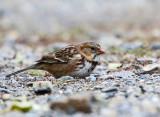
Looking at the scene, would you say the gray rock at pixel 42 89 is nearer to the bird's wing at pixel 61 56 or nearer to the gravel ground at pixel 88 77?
the gravel ground at pixel 88 77

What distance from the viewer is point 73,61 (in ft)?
26.8

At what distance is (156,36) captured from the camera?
1673 cm

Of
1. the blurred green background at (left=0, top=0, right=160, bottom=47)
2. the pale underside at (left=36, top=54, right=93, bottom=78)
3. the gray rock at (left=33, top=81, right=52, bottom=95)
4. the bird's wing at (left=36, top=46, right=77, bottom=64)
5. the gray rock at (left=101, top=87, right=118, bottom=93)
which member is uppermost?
the blurred green background at (left=0, top=0, right=160, bottom=47)

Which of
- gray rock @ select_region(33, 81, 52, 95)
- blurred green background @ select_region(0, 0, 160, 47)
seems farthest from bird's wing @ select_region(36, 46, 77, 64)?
blurred green background @ select_region(0, 0, 160, 47)

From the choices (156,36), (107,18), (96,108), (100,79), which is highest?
(107,18)

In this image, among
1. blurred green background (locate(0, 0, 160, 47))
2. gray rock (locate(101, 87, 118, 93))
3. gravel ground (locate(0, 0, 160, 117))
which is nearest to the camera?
gravel ground (locate(0, 0, 160, 117))

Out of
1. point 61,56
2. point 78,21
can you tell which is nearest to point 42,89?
point 61,56

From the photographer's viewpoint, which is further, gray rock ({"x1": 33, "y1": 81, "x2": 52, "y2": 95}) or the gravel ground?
gray rock ({"x1": 33, "y1": 81, "x2": 52, "y2": 95})

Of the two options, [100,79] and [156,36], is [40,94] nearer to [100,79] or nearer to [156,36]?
[100,79]

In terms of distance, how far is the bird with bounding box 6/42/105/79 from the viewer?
8156 mm

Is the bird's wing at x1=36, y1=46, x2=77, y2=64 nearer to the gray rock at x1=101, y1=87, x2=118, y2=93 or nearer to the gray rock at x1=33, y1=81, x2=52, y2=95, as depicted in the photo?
the gray rock at x1=33, y1=81, x2=52, y2=95

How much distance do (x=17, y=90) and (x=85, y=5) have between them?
22720 millimetres

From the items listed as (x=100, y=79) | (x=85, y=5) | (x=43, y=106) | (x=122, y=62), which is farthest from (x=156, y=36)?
(x=85, y=5)

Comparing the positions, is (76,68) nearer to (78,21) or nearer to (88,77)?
(88,77)
